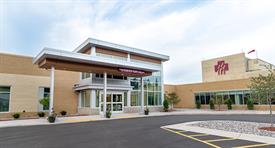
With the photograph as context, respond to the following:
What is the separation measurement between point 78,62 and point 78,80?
7993 mm

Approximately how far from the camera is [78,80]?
86.8ft

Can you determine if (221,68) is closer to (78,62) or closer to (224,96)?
(224,96)

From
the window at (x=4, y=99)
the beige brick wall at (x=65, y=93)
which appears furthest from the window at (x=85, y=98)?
the window at (x=4, y=99)

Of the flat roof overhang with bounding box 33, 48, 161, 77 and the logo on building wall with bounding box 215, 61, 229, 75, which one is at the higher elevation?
the logo on building wall with bounding box 215, 61, 229, 75

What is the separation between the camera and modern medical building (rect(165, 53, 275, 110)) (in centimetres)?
3082

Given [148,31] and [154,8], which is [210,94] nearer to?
[148,31]

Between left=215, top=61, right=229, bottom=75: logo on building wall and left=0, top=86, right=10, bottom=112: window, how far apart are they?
42269 millimetres

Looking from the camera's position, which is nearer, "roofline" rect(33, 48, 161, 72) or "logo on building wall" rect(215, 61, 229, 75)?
"roofline" rect(33, 48, 161, 72)

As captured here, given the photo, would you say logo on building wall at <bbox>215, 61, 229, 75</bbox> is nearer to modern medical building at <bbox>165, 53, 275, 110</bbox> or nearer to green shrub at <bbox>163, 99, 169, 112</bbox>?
modern medical building at <bbox>165, 53, 275, 110</bbox>

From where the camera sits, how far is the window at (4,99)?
20.5 metres

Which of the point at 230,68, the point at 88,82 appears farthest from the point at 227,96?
the point at 88,82

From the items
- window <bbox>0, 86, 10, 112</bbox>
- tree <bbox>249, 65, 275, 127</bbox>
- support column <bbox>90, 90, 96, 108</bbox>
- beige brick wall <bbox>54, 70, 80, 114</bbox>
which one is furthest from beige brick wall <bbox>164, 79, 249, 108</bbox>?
window <bbox>0, 86, 10, 112</bbox>

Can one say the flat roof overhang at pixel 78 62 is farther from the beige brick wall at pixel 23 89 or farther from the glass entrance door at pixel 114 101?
the glass entrance door at pixel 114 101

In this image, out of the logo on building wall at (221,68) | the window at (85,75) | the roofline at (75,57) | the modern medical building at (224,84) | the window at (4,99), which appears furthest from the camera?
the logo on building wall at (221,68)
